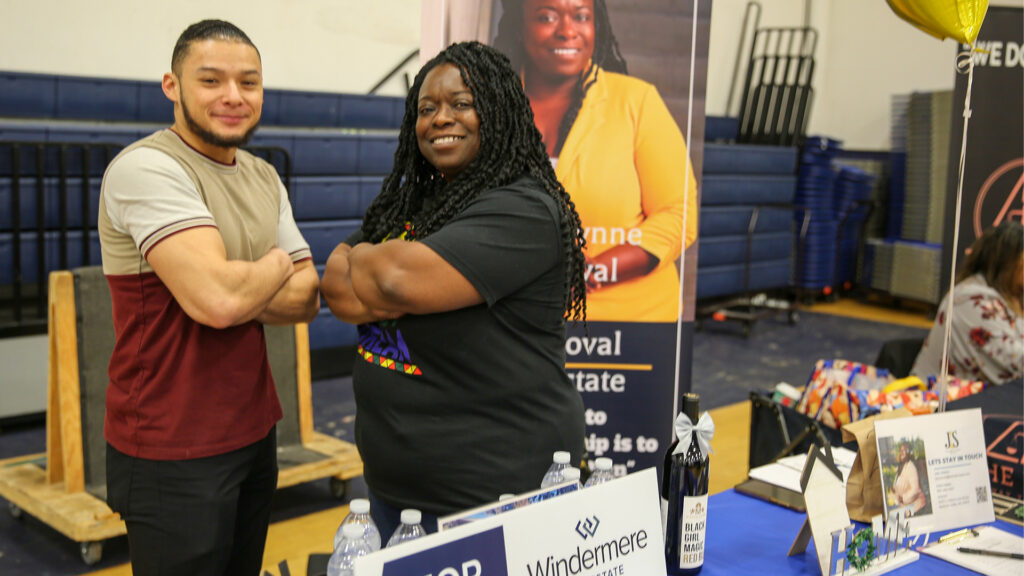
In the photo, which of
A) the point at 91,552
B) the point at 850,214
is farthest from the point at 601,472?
the point at 850,214

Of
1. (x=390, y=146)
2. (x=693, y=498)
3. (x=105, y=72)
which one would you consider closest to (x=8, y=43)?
(x=105, y=72)

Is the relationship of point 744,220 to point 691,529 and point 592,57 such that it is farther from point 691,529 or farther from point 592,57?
point 691,529

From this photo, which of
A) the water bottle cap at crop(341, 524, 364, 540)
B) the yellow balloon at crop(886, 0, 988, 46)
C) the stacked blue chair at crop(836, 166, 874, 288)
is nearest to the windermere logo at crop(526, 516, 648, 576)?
the water bottle cap at crop(341, 524, 364, 540)

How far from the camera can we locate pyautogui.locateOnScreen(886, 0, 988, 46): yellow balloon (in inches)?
74.3

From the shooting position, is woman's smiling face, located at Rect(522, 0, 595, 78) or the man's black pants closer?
the man's black pants

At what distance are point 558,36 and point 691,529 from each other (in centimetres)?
168

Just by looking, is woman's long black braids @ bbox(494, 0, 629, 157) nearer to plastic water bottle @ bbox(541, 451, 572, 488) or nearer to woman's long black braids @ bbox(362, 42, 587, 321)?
woman's long black braids @ bbox(362, 42, 587, 321)

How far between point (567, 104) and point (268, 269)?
137 centimetres

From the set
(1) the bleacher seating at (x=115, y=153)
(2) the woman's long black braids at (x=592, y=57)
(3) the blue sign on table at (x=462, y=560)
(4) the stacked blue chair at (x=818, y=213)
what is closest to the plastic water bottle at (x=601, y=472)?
(3) the blue sign on table at (x=462, y=560)

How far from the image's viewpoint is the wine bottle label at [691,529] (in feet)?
4.88

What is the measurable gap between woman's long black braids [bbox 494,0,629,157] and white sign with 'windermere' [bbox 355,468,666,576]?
1.66m

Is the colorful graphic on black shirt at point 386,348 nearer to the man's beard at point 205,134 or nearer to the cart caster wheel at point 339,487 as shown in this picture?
the man's beard at point 205,134

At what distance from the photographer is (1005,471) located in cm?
272

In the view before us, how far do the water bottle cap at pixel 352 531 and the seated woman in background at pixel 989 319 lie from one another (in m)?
3.13
